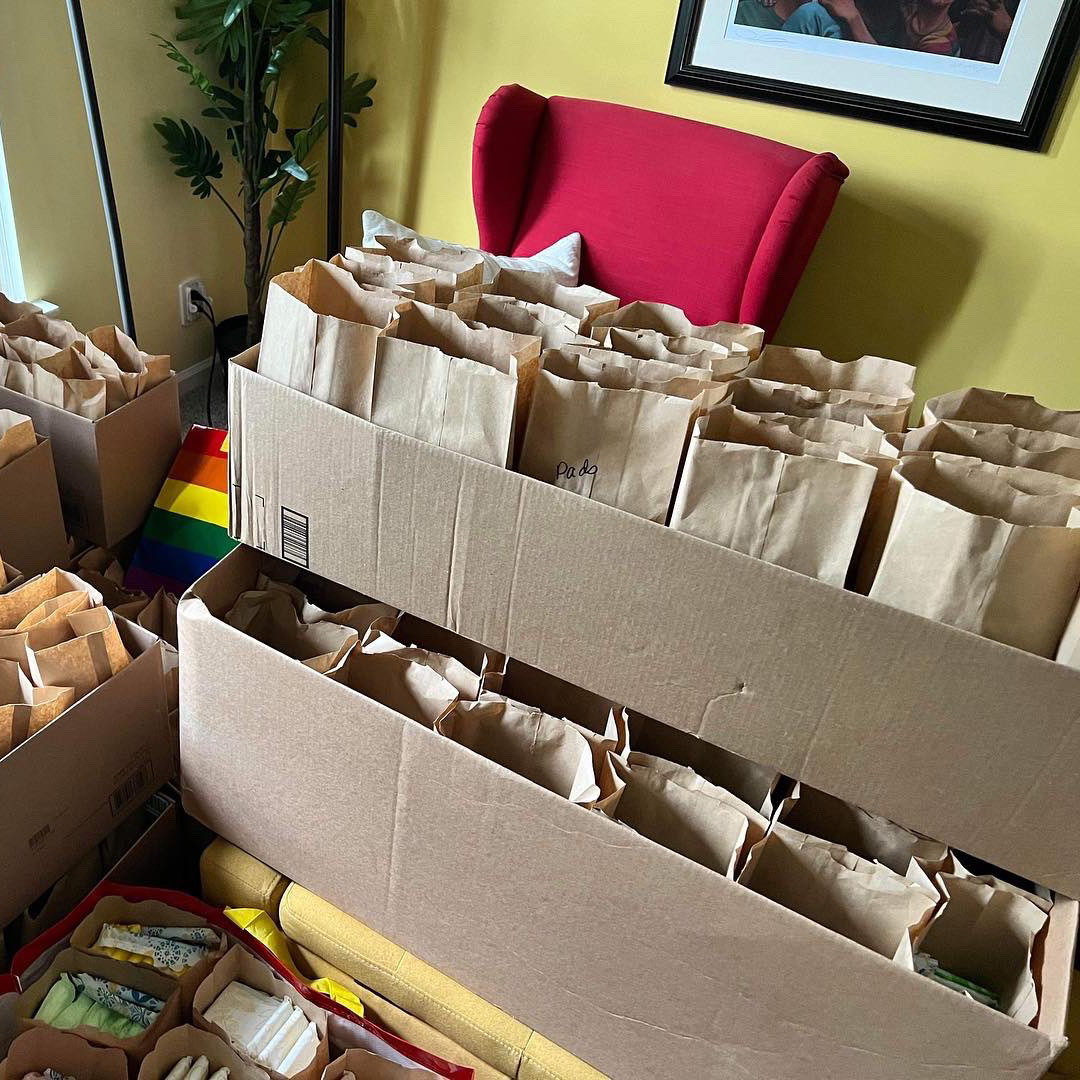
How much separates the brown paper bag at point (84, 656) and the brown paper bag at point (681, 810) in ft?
1.87

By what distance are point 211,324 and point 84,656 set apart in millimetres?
1791

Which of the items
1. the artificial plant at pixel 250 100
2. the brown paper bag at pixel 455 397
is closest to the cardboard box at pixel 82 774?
the brown paper bag at pixel 455 397

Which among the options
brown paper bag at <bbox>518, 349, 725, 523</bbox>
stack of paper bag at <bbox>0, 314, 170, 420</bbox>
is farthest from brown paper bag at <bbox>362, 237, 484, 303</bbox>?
stack of paper bag at <bbox>0, 314, 170, 420</bbox>

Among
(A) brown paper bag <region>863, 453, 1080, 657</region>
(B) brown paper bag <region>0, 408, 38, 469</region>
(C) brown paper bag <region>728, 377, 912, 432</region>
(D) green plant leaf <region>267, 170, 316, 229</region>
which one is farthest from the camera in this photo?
(D) green plant leaf <region>267, 170, 316, 229</region>

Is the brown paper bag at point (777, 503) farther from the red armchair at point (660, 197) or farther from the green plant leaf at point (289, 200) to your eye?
the green plant leaf at point (289, 200)

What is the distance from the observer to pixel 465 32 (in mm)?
2123

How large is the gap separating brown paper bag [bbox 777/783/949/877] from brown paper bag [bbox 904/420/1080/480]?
331mm

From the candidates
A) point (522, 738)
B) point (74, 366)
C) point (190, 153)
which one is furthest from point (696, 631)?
point (190, 153)

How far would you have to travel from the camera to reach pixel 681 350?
0.94m

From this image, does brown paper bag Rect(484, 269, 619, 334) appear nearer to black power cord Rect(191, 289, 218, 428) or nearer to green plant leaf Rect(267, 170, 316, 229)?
green plant leaf Rect(267, 170, 316, 229)

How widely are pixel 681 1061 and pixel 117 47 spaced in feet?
7.17

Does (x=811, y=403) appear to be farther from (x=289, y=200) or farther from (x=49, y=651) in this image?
(x=289, y=200)

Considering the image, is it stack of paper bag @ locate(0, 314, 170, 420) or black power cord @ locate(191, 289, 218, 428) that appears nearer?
stack of paper bag @ locate(0, 314, 170, 420)

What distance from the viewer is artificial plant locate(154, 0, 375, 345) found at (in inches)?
78.6
